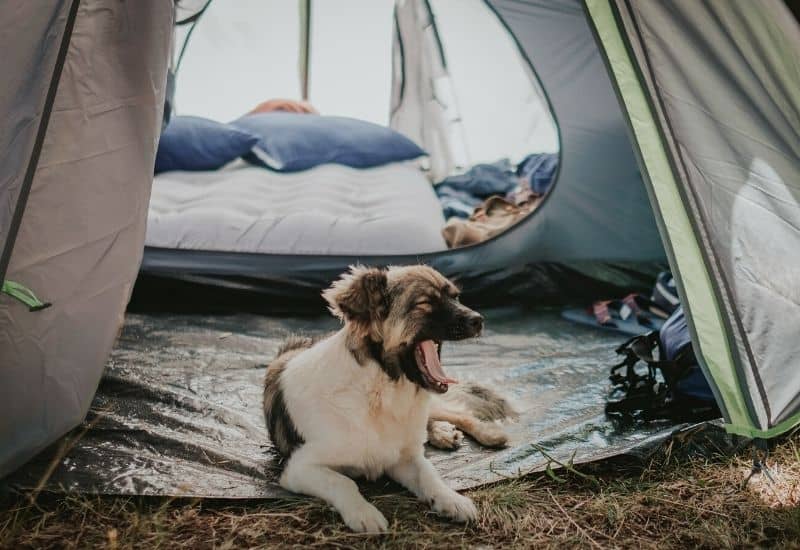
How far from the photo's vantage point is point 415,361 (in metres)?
2.19

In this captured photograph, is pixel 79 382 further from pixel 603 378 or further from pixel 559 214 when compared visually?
pixel 559 214

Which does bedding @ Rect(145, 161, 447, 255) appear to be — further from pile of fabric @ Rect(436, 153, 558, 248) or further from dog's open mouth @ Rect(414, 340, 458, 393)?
dog's open mouth @ Rect(414, 340, 458, 393)

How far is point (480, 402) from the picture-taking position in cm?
281

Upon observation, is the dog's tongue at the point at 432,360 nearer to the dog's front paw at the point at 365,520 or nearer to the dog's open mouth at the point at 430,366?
the dog's open mouth at the point at 430,366

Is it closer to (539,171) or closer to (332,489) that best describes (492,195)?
(539,171)

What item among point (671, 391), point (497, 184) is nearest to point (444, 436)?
point (671, 391)

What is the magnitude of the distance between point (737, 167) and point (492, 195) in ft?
9.92

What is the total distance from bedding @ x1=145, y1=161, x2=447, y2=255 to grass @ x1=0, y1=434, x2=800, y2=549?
219 cm

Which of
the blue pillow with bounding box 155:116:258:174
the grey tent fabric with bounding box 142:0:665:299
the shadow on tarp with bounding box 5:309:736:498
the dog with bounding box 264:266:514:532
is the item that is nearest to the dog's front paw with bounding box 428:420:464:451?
the shadow on tarp with bounding box 5:309:736:498

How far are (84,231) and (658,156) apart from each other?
1.98 meters

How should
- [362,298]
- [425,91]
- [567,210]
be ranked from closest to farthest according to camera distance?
[362,298] → [567,210] → [425,91]

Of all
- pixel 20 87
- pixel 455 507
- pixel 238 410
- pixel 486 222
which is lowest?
pixel 238 410

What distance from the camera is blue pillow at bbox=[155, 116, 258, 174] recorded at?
5055 millimetres

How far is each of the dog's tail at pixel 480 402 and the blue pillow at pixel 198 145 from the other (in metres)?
3.04
